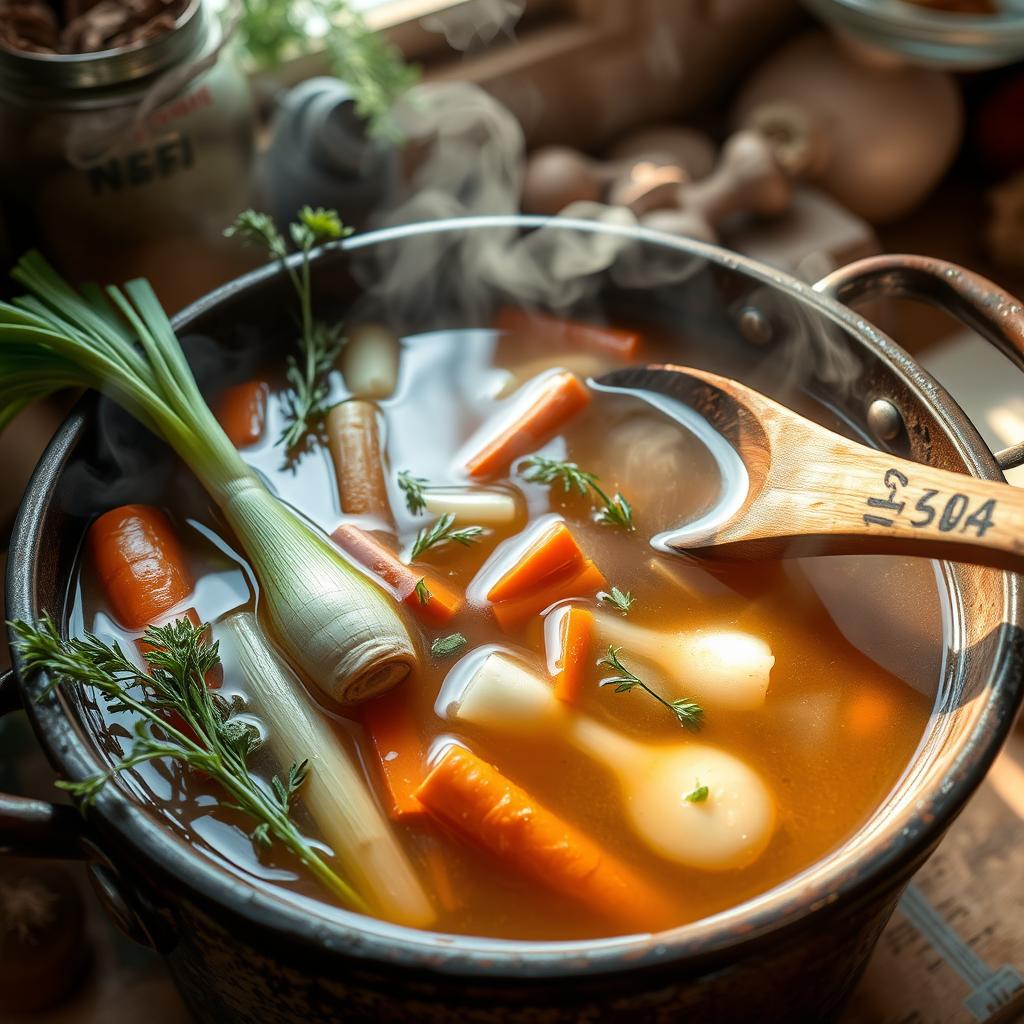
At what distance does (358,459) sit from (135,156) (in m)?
0.67

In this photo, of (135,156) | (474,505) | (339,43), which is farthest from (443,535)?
(339,43)

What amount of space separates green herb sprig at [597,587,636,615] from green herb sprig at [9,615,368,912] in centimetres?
42

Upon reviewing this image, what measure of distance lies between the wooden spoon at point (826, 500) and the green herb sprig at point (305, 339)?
19.3 inches

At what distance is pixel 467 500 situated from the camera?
1483 mm

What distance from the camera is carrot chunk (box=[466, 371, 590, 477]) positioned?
1542 millimetres

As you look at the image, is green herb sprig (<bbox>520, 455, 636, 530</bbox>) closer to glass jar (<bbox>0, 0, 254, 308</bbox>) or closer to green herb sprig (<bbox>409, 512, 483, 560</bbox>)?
green herb sprig (<bbox>409, 512, 483, 560</bbox>)

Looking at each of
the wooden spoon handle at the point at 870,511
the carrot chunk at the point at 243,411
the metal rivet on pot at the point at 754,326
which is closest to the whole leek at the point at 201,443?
the carrot chunk at the point at 243,411

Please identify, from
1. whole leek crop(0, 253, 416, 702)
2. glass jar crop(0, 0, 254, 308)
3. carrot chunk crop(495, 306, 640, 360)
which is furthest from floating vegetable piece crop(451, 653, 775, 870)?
glass jar crop(0, 0, 254, 308)

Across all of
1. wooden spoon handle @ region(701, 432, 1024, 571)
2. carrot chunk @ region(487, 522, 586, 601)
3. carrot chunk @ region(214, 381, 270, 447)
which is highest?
wooden spoon handle @ region(701, 432, 1024, 571)

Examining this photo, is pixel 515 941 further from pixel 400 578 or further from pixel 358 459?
pixel 358 459

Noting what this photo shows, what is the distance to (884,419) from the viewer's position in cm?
148

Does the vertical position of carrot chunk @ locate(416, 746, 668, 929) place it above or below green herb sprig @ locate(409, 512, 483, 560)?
below

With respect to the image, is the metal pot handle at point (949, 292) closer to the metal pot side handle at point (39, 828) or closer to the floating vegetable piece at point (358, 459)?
the floating vegetable piece at point (358, 459)

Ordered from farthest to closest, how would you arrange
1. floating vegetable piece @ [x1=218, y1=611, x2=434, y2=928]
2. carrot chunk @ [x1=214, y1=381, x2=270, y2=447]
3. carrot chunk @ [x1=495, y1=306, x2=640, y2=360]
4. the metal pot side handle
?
carrot chunk @ [x1=495, y1=306, x2=640, y2=360] < carrot chunk @ [x1=214, y1=381, x2=270, y2=447] < floating vegetable piece @ [x1=218, y1=611, x2=434, y2=928] < the metal pot side handle
